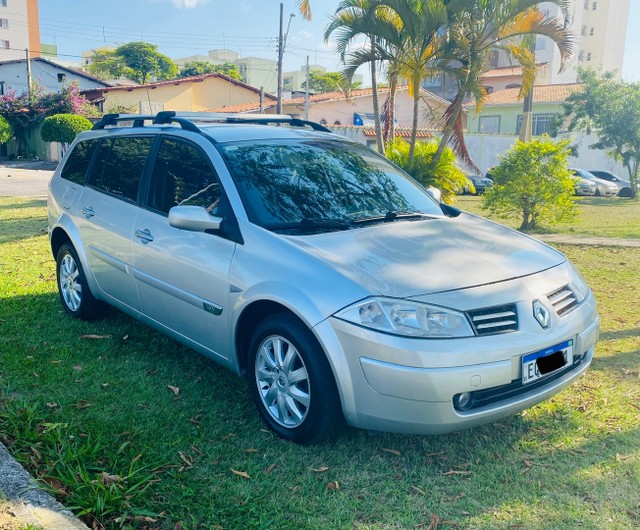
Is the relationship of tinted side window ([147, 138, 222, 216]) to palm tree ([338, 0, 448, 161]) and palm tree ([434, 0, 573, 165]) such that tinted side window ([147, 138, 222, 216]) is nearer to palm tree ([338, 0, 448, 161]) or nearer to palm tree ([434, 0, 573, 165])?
palm tree ([338, 0, 448, 161])

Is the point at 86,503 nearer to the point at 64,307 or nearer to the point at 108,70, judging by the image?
the point at 64,307

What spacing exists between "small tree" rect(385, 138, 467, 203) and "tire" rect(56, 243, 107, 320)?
25.8 ft

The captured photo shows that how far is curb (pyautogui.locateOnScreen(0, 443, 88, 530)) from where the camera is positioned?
107 inches

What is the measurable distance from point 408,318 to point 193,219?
1.43 m

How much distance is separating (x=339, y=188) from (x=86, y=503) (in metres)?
2.37

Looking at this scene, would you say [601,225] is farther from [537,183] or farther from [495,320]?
[495,320]

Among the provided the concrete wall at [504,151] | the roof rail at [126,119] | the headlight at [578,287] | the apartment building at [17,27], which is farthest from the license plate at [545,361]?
the apartment building at [17,27]

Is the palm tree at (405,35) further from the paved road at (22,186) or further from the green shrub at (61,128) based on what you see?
the green shrub at (61,128)

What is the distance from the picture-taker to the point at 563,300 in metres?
3.56

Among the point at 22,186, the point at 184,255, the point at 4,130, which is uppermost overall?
the point at 184,255

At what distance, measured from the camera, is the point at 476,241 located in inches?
154

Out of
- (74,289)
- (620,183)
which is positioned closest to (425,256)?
(74,289)

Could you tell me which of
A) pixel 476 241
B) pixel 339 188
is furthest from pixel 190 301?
pixel 476 241

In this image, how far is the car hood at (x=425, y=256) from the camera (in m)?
3.25
